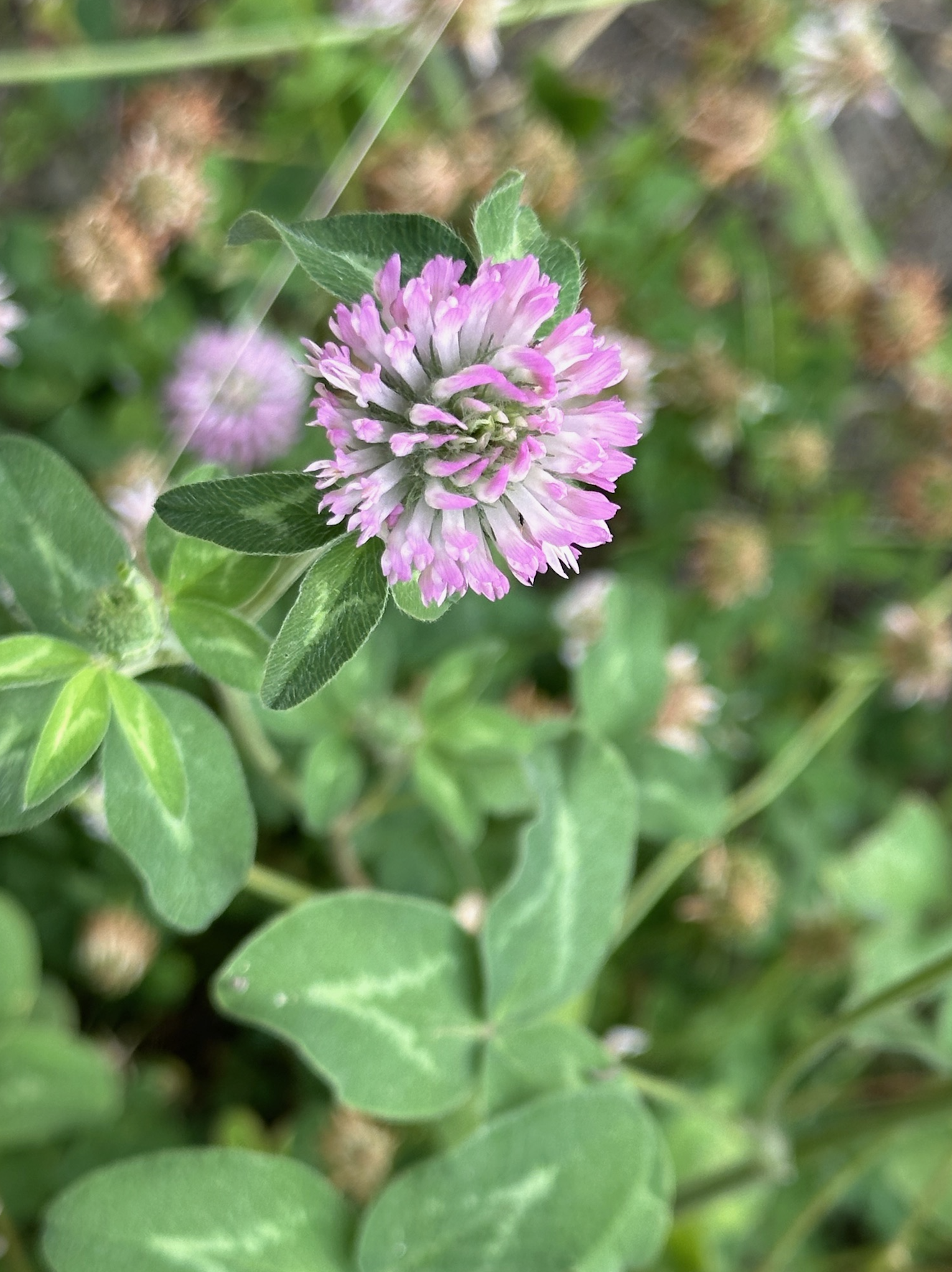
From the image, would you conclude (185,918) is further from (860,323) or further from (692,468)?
(860,323)

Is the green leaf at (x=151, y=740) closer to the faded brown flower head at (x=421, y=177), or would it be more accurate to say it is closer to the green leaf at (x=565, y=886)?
the green leaf at (x=565, y=886)

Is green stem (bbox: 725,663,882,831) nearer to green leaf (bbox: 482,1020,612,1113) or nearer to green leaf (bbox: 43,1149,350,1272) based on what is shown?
green leaf (bbox: 482,1020,612,1113)

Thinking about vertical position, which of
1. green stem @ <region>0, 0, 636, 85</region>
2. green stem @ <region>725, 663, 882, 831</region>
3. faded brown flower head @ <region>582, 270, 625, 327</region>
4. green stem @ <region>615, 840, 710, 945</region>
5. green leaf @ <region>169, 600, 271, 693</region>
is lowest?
green stem @ <region>725, 663, 882, 831</region>

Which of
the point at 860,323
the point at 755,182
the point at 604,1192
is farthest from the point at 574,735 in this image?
the point at 755,182

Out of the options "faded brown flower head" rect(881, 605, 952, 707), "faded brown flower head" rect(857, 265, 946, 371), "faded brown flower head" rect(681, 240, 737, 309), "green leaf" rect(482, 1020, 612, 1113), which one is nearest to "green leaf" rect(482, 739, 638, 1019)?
"green leaf" rect(482, 1020, 612, 1113)

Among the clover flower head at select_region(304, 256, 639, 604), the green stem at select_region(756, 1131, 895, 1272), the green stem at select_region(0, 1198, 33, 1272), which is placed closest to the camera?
the clover flower head at select_region(304, 256, 639, 604)

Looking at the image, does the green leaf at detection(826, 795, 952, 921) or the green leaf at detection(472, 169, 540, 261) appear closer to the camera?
the green leaf at detection(472, 169, 540, 261)

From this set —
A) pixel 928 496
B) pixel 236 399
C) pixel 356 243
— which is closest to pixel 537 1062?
pixel 356 243
